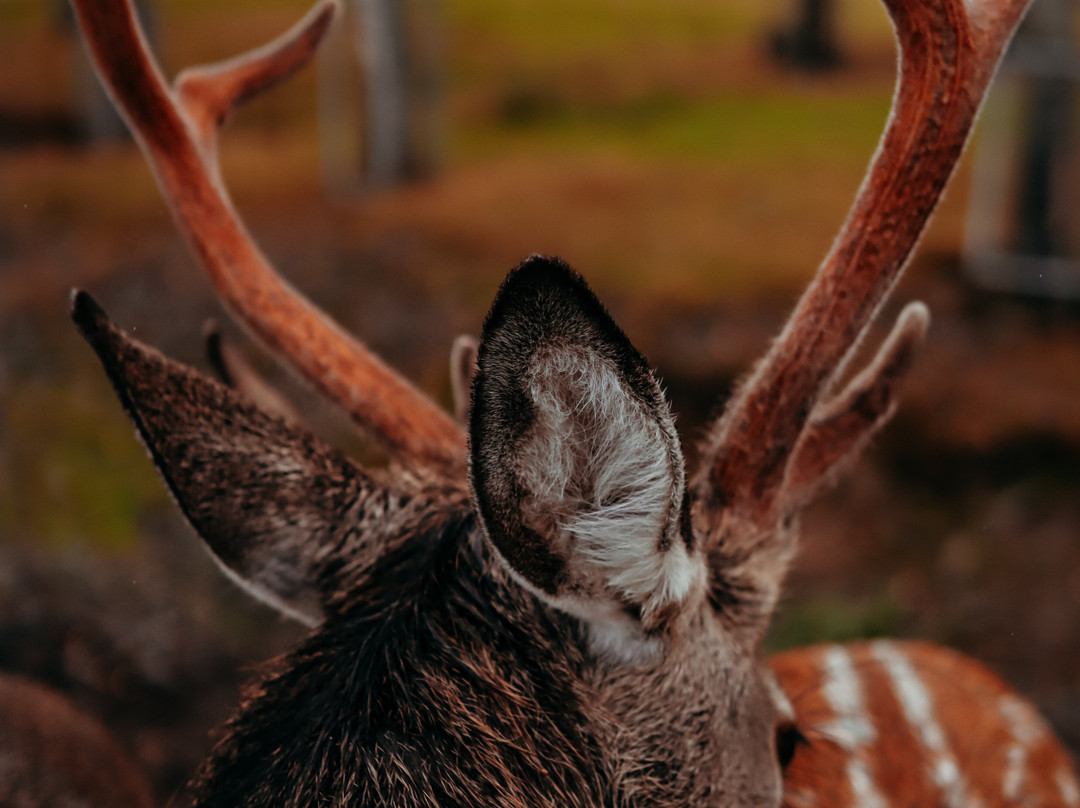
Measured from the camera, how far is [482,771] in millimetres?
1473

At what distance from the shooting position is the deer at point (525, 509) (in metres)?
1.35

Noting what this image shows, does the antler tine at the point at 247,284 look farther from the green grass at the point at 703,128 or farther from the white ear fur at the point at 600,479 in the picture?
the green grass at the point at 703,128

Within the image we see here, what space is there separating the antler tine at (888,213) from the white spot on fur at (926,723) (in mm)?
1281

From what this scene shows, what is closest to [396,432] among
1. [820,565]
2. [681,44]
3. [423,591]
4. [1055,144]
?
[423,591]

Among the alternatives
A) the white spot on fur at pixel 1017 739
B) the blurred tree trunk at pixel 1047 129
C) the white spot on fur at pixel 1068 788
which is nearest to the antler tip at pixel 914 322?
the white spot on fur at pixel 1017 739

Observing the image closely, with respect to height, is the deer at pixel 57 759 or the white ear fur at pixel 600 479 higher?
the white ear fur at pixel 600 479

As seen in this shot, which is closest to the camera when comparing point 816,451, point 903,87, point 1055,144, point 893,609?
point 903,87

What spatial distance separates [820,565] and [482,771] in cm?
421

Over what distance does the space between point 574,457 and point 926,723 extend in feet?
6.14

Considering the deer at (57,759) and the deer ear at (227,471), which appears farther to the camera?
the deer at (57,759)

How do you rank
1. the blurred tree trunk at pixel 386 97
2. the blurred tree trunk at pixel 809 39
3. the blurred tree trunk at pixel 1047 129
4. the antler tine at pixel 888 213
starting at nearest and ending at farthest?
the antler tine at pixel 888 213 < the blurred tree trunk at pixel 1047 129 < the blurred tree trunk at pixel 386 97 < the blurred tree trunk at pixel 809 39

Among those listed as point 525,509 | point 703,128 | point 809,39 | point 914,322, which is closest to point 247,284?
point 525,509

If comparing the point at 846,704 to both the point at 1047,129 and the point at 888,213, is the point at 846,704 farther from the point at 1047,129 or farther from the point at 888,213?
the point at 1047,129

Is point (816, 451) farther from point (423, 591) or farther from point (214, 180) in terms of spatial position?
point (214, 180)
